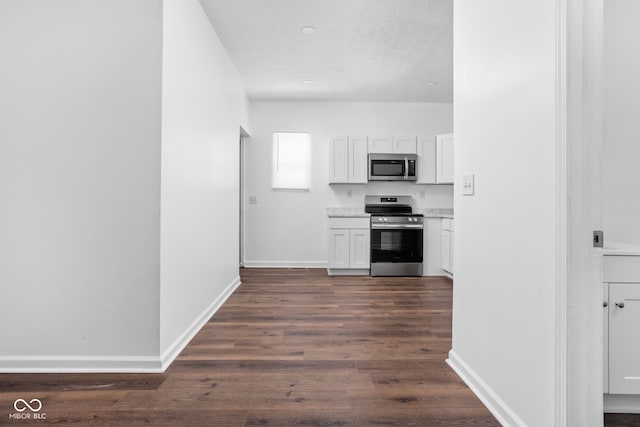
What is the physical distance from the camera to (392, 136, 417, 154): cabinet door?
5320 millimetres

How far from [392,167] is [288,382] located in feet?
12.9

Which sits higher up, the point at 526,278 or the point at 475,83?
the point at 475,83

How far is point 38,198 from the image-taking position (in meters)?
2.05

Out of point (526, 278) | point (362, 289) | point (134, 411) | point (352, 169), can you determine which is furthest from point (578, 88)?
point (352, 169)

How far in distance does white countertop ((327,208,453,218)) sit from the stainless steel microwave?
0.59 meters

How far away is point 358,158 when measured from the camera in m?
5.34

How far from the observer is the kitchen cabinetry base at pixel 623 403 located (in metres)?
1.65

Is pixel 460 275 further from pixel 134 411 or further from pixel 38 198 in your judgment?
pixel 38 198

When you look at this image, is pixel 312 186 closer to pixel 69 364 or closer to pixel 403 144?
pixel 403 144

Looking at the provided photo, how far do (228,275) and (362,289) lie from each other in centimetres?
160

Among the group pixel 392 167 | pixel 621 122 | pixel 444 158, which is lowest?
pixel 621 122

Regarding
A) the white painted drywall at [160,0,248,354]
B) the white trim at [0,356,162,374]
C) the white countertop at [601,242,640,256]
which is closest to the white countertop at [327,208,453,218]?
the white painted drywall at [160,0,248,354]

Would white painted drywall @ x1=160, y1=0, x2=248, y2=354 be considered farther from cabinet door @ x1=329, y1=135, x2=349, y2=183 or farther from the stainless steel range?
the stainless steel range

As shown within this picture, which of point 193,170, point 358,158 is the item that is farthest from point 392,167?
point 193,170
